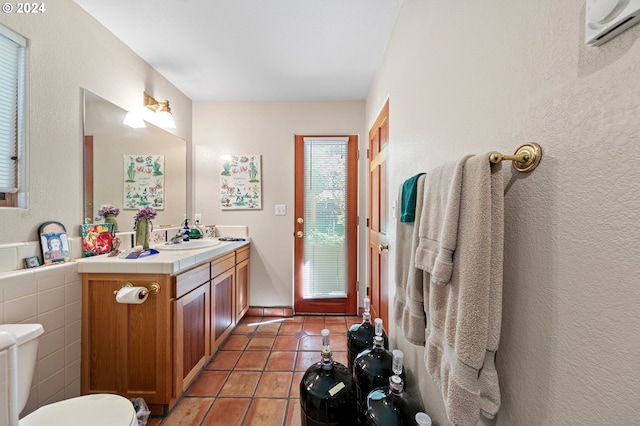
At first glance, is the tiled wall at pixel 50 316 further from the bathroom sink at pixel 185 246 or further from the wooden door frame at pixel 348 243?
the wooden door frame at pixel 348 243

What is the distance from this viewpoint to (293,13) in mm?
1521

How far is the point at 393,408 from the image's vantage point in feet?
3.09

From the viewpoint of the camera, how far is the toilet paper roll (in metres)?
1.29

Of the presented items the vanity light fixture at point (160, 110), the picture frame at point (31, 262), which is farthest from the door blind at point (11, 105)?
the vanity light fixture at point (160, 110)

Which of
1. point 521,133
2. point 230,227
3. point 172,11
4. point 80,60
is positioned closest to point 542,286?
point 521,133

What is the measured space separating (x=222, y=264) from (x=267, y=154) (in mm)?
1298

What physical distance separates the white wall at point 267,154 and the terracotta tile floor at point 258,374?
0.41 meters

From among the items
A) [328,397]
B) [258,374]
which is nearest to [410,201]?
[328,397]

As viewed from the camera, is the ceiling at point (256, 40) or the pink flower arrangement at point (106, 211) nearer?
the ceiling at point (256, 40)

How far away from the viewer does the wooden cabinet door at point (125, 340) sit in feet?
4.50

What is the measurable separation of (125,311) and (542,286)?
1.84m

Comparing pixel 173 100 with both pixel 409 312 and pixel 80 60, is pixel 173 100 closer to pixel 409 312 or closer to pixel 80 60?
pixel 80 60

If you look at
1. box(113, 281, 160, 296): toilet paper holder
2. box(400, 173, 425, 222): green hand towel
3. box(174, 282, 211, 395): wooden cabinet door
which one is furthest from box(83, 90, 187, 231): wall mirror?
box(400, 173, 425, 222): green hand towel

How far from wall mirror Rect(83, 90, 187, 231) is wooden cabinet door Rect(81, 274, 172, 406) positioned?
1.73 feet
